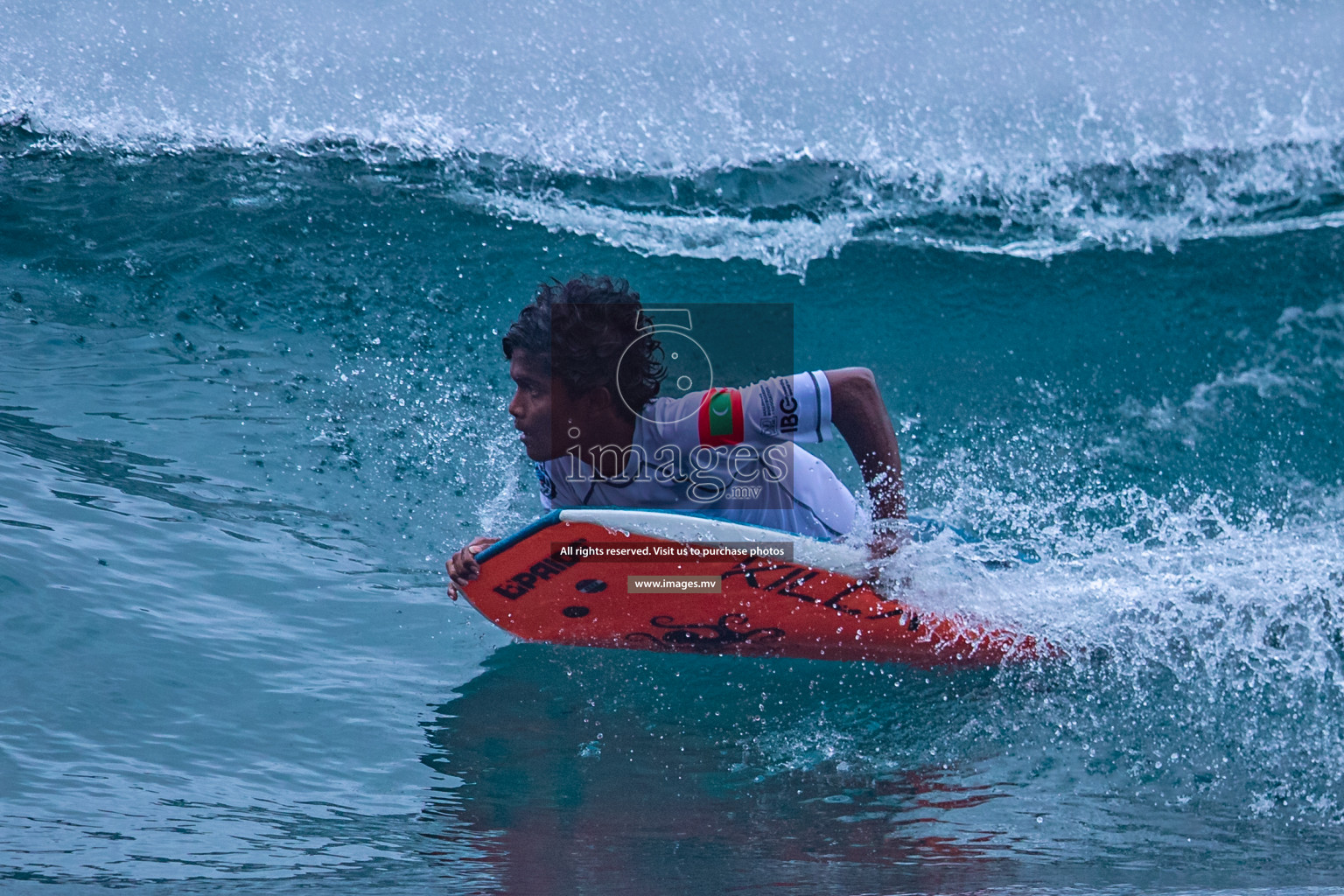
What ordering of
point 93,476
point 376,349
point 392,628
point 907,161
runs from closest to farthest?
1. point 392,628
2. point 93,476
3. point 376,349
4. point 907,161

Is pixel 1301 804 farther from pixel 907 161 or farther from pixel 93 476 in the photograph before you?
pixel 907 161

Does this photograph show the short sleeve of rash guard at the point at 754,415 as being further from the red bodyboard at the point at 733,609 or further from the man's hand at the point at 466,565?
the man's hand at the point at 466,565

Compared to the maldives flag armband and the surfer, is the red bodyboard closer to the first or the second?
the surfer

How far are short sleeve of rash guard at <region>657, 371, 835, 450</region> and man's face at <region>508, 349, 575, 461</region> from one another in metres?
0.29

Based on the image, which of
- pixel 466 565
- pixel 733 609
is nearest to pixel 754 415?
pixel 733 609

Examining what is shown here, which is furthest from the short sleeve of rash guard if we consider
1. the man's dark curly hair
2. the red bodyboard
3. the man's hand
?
the man's hand

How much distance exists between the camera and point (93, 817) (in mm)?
2514

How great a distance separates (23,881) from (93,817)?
0.29 m

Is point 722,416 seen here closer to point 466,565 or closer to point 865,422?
point 865,422

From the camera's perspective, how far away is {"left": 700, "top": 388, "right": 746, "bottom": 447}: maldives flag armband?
124 inches

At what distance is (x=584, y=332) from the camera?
3.04 meters

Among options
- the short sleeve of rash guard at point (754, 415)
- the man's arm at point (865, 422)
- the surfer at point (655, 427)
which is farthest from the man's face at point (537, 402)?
the man's arm at point (865, 422)

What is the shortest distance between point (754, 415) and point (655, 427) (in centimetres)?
29

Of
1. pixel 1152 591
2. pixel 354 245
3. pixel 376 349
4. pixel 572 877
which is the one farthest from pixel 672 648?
pixel 354 245
